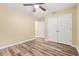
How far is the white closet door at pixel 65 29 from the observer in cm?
Answer: 296

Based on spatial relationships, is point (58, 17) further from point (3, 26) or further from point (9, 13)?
point (3, 26)

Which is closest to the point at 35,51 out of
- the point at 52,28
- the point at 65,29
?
the point at 65,29

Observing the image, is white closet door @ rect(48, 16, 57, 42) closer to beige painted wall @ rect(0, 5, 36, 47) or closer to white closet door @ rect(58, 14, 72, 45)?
white closet door @ rect(58, 14, 72, 45)

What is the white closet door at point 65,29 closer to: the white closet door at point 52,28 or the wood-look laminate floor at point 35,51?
the white closet door at point 52,28

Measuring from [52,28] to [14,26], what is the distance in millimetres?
1630

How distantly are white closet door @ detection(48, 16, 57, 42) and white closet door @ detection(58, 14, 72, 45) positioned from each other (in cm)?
20

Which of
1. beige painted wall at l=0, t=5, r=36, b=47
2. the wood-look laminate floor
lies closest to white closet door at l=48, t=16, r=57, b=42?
the wood-look laminate floor

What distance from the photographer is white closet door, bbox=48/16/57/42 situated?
11.4 feet

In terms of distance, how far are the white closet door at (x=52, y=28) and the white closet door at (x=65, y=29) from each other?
20 centimetres

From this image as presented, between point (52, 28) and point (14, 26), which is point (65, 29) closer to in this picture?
point (52, 28)

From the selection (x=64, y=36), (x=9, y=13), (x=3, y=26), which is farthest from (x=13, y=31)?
(x=64, y=36)

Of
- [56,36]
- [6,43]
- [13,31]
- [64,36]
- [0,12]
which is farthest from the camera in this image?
[56,36]

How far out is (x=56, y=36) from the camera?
A: 11.3 ft

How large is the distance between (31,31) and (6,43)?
91cm
